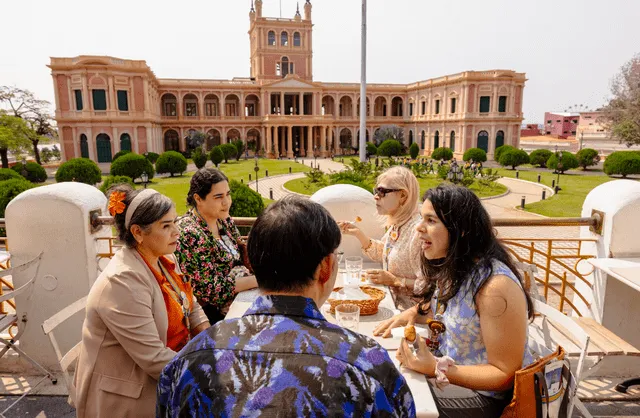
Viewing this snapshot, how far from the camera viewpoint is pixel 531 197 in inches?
736

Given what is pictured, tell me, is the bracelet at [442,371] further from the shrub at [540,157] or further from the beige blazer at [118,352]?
the shrub at [540,157]

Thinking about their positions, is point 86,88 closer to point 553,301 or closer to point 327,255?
point 553,301

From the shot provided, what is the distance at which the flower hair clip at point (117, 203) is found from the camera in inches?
86.7

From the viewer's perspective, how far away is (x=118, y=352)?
1975 mm

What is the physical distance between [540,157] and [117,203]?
31.6 m

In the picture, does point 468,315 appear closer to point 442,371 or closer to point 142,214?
point 442,371

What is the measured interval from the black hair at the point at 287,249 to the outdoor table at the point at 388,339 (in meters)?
0.78

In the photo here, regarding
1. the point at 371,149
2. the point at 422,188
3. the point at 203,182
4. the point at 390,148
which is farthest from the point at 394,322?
the point at 371,149

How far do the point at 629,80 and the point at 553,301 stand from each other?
33.2 meters

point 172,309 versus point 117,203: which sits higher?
point 117,203

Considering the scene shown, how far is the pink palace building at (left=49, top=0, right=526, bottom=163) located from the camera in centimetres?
3269

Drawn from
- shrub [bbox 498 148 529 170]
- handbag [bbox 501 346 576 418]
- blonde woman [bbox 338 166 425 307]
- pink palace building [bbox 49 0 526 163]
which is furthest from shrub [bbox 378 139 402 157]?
handbag [bbox 501 346 576 418]

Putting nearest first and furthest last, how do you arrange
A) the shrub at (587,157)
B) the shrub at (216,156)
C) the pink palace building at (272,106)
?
the shrub at (587,157) < the shrub at (216,156) < the pink palace building at (272,106)

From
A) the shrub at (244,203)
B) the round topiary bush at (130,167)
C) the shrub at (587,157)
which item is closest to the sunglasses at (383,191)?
the shrub at (244,203)
